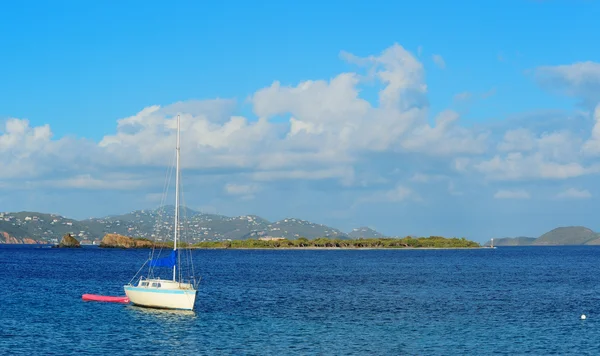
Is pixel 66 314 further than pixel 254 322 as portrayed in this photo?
Yes

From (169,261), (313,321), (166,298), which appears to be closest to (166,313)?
(166,298)

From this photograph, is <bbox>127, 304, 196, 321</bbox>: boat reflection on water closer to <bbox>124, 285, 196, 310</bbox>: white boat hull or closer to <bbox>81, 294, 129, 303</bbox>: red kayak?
<bbox>124, 285, 196, 310</bbox>: white boat hull

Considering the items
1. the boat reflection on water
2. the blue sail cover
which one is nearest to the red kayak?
the boat reflection on water

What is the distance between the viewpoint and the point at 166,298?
64312 millimetres

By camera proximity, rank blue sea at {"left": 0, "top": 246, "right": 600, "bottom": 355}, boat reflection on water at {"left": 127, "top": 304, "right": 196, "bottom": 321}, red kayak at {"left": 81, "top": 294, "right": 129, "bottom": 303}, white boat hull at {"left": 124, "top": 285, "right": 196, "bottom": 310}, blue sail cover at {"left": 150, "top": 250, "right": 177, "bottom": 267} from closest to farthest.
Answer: blue sea at {"left": 0, "top": 246, "right": 600, "bottom": 355}, boat reflection on water at {"left": 127, "top": 304, "right": 196, "bottom": 321}, white boat hull at {"left": 124, "top": 285, "right": 196, "bottom": 310}, blue sail cover at {"left": 150, "top": 250, "right": 177, "bottom": 267}, red kayak at {"left": 81, "top": 294, "right": 129, "bottom": 303}

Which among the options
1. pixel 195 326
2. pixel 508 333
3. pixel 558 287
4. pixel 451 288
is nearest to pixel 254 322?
pixel 195 326

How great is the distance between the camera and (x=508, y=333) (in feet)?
177

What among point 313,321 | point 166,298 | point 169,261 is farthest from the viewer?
point 169,261

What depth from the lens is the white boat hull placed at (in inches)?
2514

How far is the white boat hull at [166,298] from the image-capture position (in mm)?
63844

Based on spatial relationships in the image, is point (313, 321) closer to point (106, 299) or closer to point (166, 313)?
point (166, 313)

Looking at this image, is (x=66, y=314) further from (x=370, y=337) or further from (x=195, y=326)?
(x=370, y=337)

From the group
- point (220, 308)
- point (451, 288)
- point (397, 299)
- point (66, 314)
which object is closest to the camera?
point (66, 314)

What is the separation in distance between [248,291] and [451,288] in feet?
93.1
